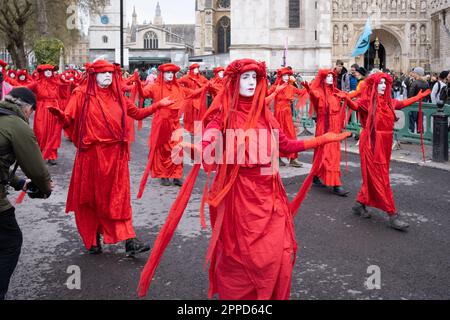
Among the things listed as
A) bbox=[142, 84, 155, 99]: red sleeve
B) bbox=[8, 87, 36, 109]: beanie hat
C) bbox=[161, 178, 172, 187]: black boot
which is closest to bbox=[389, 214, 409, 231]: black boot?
bbox=[161, 178, 172, 187]: black boot

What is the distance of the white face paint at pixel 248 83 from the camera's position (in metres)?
4.07

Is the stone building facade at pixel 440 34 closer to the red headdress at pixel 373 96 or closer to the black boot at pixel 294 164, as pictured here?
the black boot at pixel 294 164

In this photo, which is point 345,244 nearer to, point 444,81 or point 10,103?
point 10,103

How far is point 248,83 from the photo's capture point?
4062mm

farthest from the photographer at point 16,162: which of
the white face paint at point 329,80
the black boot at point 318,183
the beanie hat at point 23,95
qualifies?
the black boot at point 318,183

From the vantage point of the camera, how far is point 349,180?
34.0 ft

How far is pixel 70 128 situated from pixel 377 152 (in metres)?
3.77

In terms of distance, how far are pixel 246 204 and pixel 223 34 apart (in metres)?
71.9

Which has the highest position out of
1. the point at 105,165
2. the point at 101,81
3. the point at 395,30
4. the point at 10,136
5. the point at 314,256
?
the point at 395,30

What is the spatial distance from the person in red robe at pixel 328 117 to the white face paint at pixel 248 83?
16.4 ft

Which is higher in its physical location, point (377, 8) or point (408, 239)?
point (377, 8)

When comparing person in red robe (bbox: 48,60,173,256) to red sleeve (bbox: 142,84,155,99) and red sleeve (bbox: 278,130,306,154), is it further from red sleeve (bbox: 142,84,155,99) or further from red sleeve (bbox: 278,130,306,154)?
red sleeve (bbox: 142,84,155,99)

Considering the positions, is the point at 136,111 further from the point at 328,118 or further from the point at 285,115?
the point at 285,115

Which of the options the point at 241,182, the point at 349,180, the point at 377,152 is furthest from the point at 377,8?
the point at 241,182
